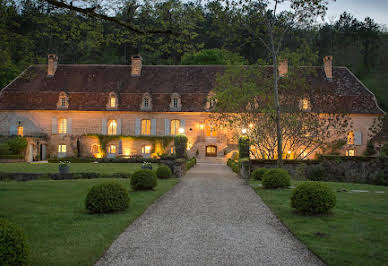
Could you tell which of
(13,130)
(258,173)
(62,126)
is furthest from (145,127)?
(258,173)

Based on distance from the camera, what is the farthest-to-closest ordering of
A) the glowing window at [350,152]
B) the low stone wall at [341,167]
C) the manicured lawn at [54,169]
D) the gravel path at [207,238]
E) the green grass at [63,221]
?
1. the glowing window at [350,152]
2. the low stone wall at [341,167]
3. the manicured lawn at [54,169]
4. the green grass at [63,221]
5. the gravel path at [207,238]

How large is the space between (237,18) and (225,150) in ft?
55.4

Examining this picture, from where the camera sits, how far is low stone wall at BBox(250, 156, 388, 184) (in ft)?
59.4

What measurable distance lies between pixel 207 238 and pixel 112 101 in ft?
90.5

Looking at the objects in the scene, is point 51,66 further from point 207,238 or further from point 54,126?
point 207,238

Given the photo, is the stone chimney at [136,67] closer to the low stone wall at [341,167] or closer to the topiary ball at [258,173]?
the low stone wall at [341,167]

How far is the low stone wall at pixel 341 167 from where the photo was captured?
1809 centimetres

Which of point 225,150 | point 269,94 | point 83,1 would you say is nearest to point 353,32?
point 225,150

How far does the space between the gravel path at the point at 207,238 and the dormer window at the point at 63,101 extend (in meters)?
25.0

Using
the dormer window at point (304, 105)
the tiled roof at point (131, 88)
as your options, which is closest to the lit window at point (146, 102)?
the tiled roof at point (131, 88)

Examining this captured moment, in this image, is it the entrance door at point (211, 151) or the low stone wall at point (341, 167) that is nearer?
the low stone wall at point (341, 167)

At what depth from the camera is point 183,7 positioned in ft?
29.9

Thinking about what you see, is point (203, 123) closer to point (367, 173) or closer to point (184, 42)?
point (367, 173)

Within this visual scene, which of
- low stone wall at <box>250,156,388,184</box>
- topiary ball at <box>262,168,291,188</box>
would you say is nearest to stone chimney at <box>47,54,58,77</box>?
low stone wall at <box>250,156,388,184</box>
